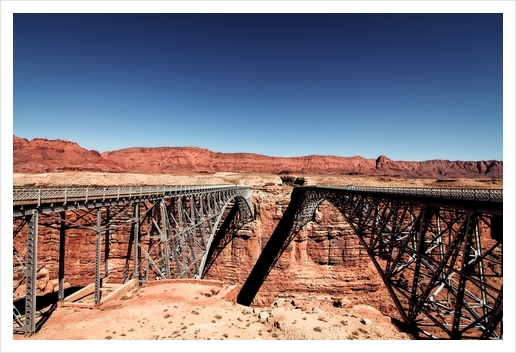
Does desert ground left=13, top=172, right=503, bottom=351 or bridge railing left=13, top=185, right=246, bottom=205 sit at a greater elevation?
bridge railing left=13, top=185, right=246, bottom=205

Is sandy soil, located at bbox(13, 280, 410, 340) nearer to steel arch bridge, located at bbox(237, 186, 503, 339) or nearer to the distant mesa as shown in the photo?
steel arch bridge, located at bbox(237, 186, 503, 339)

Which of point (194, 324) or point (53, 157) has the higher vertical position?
point (53, 157)

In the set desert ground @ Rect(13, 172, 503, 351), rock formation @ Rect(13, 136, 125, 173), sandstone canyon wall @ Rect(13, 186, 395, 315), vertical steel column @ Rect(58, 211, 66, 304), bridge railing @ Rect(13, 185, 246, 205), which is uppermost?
rock formation @ Rect(13, 136, 125, 173)

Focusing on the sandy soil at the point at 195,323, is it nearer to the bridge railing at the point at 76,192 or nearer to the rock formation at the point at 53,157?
the bridge railing at the point at 76,192

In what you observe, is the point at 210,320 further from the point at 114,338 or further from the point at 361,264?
the point at 361,264

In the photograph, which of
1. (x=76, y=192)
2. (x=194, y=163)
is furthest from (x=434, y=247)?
(x=194, y=163)

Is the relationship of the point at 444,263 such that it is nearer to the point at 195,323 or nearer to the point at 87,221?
the point at 195,323

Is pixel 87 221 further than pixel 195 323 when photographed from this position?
Yes

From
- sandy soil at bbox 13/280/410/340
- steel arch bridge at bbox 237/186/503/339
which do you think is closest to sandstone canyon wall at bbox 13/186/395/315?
steel arch bridge at bbox 237/186/503/339
